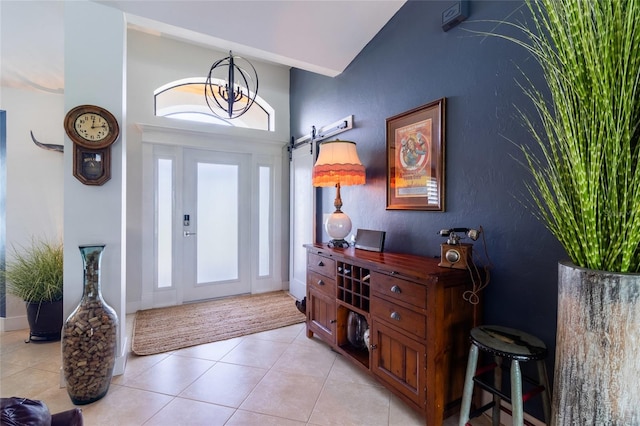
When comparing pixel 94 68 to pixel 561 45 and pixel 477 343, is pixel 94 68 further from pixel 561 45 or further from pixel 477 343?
pixel 477 343

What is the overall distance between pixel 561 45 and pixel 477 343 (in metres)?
1.22

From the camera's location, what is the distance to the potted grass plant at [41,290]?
2539 mm

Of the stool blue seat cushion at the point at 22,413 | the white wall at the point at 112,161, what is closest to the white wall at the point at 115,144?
the white wall at the point at 112,161

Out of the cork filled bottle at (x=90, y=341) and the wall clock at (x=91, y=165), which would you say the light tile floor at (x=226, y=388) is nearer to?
the cork filled bottle at (x=90, y=341)

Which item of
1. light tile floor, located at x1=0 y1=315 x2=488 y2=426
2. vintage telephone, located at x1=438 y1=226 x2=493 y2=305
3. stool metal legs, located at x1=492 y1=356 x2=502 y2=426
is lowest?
light tile floor, located at x1=0 y1=315 x2=488 y2=426

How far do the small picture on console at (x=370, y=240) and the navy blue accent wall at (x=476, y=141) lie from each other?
0.20 meters

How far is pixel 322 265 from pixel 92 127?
204 centimetres

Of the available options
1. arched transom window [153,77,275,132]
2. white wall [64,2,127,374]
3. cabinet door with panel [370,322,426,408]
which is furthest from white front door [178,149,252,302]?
cabinet door with panel [370,322,426,408]

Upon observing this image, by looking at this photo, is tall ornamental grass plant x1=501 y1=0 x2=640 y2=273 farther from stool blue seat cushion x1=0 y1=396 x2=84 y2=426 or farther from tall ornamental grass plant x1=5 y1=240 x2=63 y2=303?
tall ornamental grass plant x1=5 y1=240 x2=63 y2=303

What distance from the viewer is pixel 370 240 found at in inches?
93.9

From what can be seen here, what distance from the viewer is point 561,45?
0.88 meters

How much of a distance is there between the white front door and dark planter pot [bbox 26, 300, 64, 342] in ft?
4.07

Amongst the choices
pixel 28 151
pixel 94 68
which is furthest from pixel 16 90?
pixel 94 68

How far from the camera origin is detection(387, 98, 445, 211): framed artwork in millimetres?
2016
